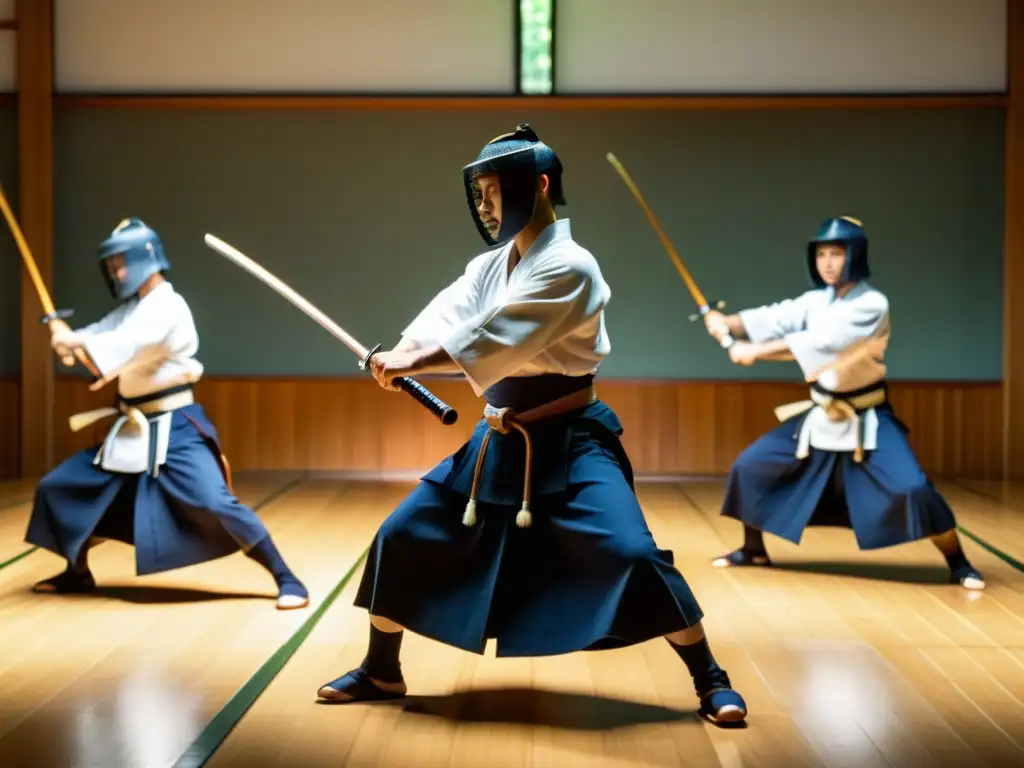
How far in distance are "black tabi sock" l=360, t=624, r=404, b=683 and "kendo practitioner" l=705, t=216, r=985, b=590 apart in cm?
184

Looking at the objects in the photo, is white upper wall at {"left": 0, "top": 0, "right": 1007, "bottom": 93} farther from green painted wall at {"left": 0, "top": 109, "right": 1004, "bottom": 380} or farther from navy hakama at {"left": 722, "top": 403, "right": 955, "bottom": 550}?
navy hakama at {"left": 722, "top": 403, "right": 955, "bottom": 550}

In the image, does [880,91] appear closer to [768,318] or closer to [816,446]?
[768,318]

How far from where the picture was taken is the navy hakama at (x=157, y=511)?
4.02 metres

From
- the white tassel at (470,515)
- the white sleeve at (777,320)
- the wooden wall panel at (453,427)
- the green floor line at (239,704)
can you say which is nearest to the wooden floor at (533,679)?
the green floor line at (239,704)

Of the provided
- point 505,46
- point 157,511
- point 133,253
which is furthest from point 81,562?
point 505,46

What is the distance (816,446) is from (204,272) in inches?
149

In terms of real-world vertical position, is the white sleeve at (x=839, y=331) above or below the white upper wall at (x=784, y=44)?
below

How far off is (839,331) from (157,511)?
2303 mm

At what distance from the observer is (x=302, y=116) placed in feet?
23.1

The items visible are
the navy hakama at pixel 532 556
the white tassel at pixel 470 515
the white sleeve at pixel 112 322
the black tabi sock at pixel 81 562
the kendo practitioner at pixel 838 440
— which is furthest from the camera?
the kendo practitioner at pixel 838 440

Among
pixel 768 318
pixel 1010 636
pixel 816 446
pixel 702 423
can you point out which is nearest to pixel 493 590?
pixel 1010 636

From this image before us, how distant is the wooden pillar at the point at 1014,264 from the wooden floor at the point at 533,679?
2199mm

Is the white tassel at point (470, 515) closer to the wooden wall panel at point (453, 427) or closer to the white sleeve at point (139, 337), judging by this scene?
the white sleeve at point (139, 337)

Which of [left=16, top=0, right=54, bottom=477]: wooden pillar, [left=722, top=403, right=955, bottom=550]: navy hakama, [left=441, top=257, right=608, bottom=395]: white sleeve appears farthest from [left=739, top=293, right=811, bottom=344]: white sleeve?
[left=16, top=0, right=54, bottom=477]: wooden pillar
